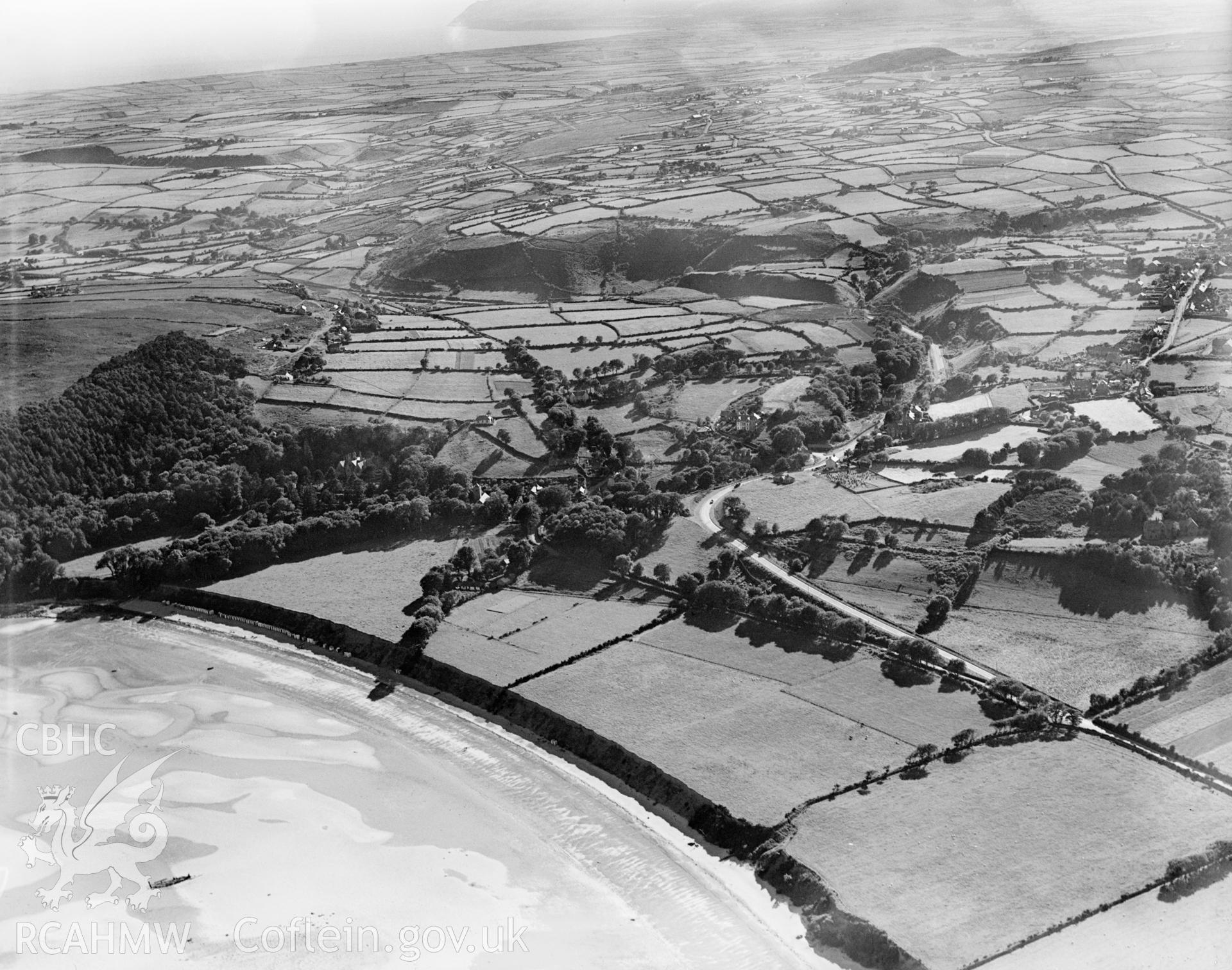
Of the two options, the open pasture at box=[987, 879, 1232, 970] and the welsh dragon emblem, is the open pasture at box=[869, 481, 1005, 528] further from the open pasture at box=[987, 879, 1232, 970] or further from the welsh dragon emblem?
the welsh dragon emblem

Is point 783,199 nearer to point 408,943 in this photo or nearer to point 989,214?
point 989,214

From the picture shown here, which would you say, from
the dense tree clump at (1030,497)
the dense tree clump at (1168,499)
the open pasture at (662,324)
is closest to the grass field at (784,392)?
the open pasture at (662,324)

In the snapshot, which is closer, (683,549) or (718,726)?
(718,726)

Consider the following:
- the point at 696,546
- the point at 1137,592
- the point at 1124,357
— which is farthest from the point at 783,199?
the point at 1137,592

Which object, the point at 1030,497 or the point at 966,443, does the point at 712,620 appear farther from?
the point at 966,443

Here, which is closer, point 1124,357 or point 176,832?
point 176,832

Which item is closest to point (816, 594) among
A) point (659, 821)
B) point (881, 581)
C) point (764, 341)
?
point (881, 581)
